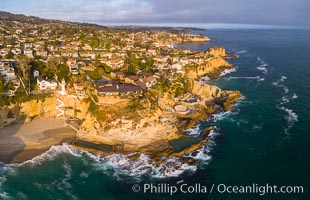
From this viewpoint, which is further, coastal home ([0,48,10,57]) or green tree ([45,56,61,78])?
coastal home ([0,48,10,57])

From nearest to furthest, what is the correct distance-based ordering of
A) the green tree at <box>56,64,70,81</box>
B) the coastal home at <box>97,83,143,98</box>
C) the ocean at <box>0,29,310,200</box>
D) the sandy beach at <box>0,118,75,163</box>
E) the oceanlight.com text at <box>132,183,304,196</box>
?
the oceanlight.com text at <box>132,183,304,196</box>, the ocean at <box>0,29,310,200</box>, the sandy beach at <box>0,118,75,163</box>, the coastal home at <box>97,83,143,98</box>, the green tree at <box>56,64,70,81</box>

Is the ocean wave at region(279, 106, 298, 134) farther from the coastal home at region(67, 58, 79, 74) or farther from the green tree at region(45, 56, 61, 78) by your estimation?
the green tree at region(45, 56, 61, 78)

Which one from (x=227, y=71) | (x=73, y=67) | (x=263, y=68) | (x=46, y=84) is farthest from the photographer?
(x=263, y=68)

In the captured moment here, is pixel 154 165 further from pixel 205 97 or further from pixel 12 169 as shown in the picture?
pixel 205 97

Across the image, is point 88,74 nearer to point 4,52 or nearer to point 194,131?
point 194,131

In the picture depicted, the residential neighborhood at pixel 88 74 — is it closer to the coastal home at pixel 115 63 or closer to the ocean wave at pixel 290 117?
the coastal home at pixel 115 63

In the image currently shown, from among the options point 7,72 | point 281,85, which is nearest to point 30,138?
point 7,72

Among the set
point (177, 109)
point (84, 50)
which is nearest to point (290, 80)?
point (177, 109)

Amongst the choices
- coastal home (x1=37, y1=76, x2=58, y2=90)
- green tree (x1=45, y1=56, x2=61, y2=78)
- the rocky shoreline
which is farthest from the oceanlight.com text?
green tree (x1=45, y1=56, x2=61, y2=78)
